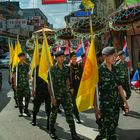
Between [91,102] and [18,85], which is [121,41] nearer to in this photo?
[18,85]

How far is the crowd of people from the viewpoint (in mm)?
6359

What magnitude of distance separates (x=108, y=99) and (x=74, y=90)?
3.44 metres

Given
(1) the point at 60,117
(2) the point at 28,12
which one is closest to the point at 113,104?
(1) the point at 60,117

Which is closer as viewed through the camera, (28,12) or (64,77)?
(64,77)

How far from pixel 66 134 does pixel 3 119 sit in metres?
2.74

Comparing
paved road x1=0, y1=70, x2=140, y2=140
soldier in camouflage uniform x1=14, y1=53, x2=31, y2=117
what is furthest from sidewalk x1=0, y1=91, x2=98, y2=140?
soldier in camouflage uniform x1=14, y1=53, x2=31, y2=117

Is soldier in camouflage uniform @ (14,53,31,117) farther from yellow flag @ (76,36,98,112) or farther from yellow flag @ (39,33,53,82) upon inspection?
yellow flag @ (76,36,98,112)

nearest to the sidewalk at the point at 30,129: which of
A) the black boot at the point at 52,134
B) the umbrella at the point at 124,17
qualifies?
the black boot at the point at 52,134

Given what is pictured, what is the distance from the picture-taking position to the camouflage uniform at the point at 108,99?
633cm

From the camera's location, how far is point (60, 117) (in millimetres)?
10758

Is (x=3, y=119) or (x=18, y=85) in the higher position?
(x=18, y=85)

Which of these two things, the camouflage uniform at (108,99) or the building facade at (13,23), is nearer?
the camouflage uniform at (108,99)

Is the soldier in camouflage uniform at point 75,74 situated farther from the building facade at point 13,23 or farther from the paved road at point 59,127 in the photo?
the building facade at point 13,23

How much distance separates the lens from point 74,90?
976cm
